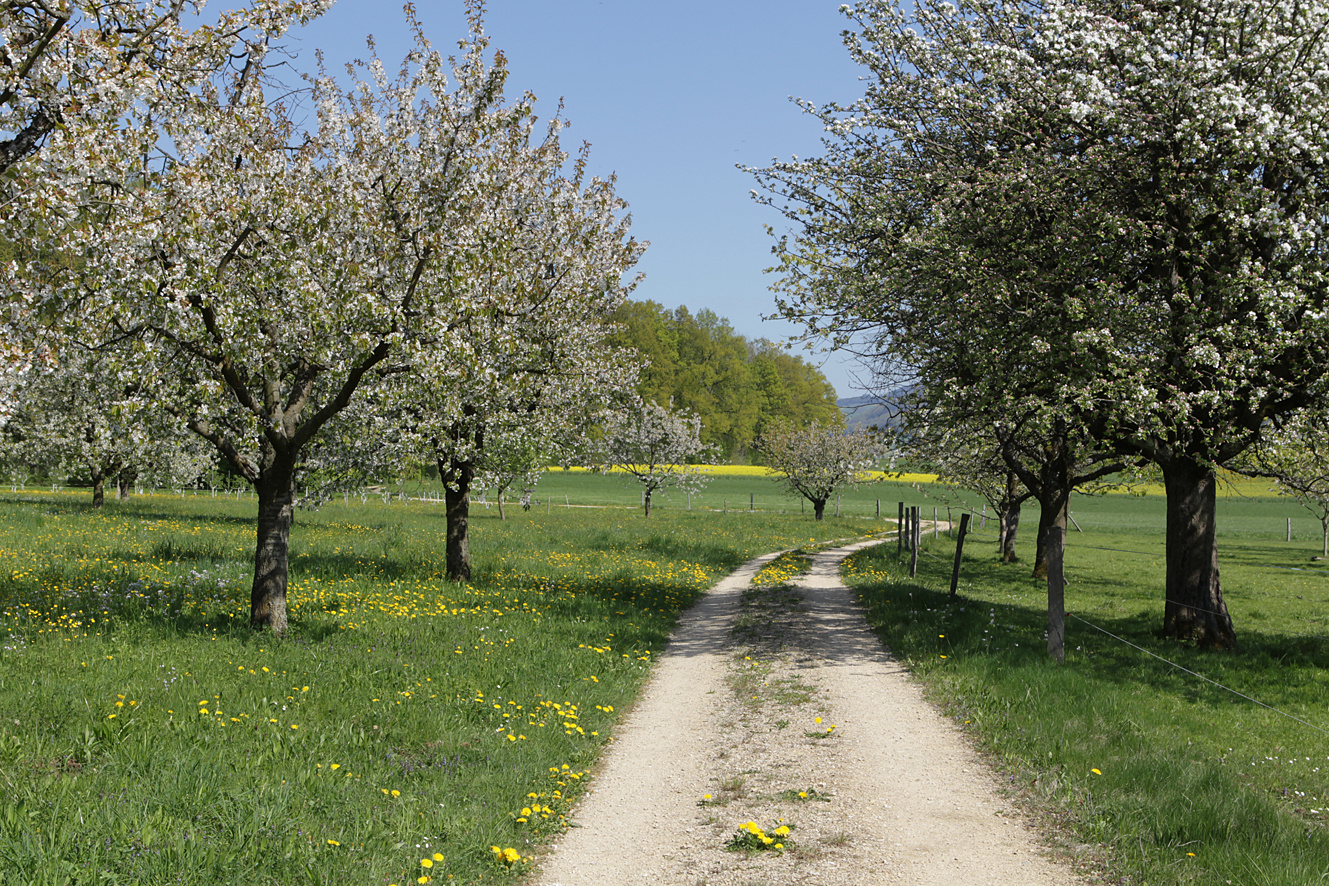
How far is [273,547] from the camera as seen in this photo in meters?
12.7

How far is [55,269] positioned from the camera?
367 inches

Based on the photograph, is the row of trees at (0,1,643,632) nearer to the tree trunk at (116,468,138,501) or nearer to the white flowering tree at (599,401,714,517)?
the tree trunk at (116,468,138,501)

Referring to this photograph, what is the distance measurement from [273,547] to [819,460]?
174 ft

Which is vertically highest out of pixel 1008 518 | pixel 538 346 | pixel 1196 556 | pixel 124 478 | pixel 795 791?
pixel 538 346

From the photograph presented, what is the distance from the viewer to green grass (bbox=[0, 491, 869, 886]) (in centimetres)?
577

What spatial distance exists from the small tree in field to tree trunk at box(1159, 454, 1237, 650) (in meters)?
41.9

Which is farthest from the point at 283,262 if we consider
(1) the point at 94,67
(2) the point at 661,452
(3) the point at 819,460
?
(3) the point at 819,460

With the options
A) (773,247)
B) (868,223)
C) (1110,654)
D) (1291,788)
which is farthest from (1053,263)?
(1291,788)

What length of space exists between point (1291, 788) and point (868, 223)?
10.8 meters

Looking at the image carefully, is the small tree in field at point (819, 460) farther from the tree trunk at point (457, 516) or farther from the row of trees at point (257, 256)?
the row of trees at point (257, 256)

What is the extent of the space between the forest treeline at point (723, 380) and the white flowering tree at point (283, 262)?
307ft

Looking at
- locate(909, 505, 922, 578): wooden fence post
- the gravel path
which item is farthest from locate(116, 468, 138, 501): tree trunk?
the gravel path

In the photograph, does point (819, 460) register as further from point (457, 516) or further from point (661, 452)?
point (457, 516)

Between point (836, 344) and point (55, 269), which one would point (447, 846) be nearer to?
point (55, 269)
